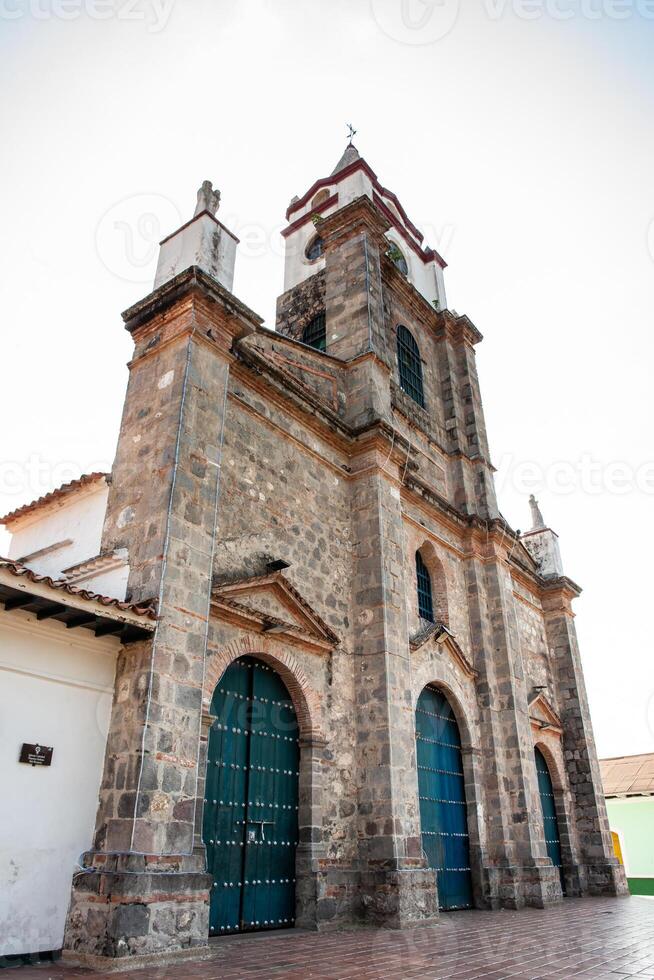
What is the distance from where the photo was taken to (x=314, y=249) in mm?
17969

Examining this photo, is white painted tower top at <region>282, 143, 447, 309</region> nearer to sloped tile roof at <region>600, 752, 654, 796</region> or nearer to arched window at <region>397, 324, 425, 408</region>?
arched window at <region>397, 324, 425, 408</region>

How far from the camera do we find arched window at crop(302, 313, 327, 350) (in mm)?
15031

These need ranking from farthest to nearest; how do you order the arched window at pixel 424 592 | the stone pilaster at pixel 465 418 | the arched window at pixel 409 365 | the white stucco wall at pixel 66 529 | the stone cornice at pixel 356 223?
the stone pilaster at pixel 465 418
the arched window at pixel 409 365
the stone cornice at pixel 356 223
the arched window at pixel 424 592
the white stucco wall at pixel 66 529

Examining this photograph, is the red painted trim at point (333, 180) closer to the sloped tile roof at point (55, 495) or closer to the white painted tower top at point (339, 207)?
the white painted tower top at point (339, 207)

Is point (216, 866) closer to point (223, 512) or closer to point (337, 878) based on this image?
point (337, 878)

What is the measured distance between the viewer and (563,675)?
675 inches

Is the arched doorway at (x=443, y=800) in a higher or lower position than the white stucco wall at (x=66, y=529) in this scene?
lower

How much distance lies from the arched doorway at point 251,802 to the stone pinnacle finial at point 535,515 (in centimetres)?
1200

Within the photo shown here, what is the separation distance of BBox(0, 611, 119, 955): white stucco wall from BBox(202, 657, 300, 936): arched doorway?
163 centimetres

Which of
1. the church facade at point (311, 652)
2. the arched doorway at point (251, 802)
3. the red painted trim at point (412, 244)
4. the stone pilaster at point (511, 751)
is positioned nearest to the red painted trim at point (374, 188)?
the red painted trim at point (412, 244)

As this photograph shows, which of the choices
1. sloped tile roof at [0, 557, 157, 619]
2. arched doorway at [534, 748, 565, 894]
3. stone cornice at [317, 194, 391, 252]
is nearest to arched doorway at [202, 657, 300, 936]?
sloped tile roof at [0, 557, 157, 619]

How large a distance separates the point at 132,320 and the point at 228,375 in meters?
1.44

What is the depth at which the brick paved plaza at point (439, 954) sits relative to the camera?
18.0ft

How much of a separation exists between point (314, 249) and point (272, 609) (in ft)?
39.1
